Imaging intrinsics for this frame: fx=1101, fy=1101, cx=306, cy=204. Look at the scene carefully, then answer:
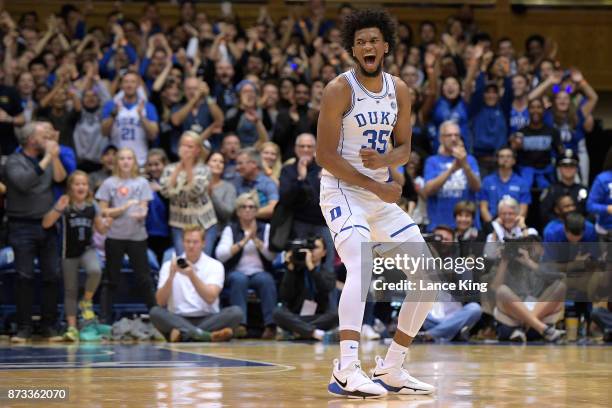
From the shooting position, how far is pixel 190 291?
1228 cm

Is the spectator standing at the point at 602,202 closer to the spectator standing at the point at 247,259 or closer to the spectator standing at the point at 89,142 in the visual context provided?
the spectator standing at the point at 247,259

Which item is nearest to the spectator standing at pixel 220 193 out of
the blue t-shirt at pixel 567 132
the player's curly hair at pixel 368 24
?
the blue t-shirt at pixel 567 132

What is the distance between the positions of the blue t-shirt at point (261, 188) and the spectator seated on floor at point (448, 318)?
227 centimetres

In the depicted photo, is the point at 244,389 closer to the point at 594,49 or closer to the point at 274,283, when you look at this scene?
the point at 274,283

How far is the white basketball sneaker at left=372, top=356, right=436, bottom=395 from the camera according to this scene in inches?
263

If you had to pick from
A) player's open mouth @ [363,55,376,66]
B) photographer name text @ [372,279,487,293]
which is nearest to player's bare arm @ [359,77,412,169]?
player's open mouth @ [363,55,376,66]

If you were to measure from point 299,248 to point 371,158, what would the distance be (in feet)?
18.8

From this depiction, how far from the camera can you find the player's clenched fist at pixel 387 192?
6711mm

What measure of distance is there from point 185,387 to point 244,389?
0.39 m

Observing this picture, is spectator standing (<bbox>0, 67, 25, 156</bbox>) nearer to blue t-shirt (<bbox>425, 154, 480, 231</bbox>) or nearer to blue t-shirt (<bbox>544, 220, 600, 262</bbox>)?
blue t-shirt (<bbox>425, 154, 480, 231</bbox>)

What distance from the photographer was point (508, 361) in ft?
30.5

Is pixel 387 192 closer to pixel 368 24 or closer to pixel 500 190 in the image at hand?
pixel 368 24

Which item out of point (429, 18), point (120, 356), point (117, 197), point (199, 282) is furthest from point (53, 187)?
point (429, 18)

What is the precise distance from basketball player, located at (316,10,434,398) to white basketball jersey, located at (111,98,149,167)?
768 centimetres
